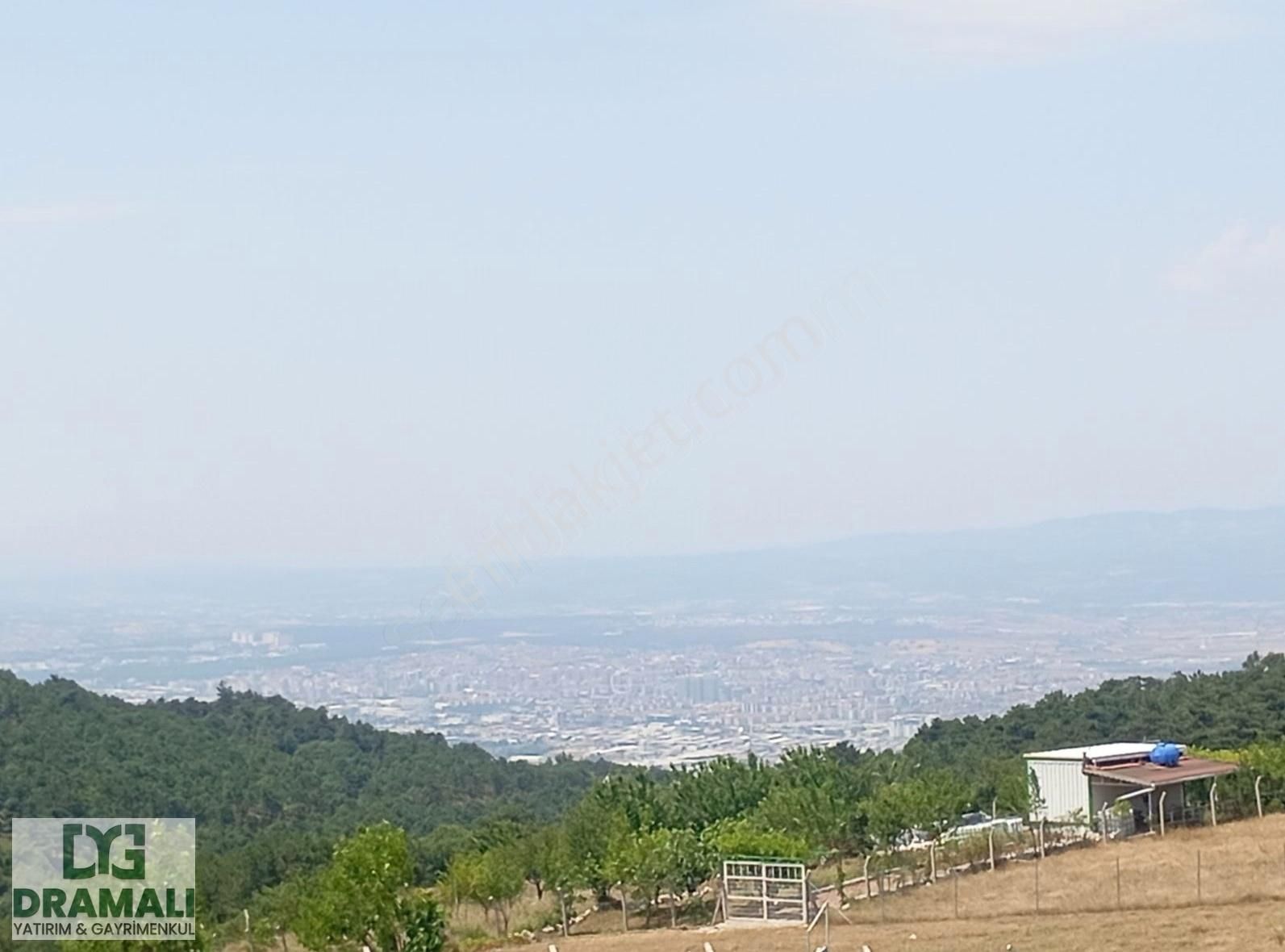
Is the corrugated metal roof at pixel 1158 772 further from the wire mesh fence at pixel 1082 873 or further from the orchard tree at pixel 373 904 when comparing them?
the orchard tree at pixel 373 904

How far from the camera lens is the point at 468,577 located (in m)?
49.9

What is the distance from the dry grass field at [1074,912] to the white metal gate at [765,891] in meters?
0.73

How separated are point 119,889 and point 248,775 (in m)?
36.6

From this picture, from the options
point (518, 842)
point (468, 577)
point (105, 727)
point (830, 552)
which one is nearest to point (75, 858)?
point (518, 842)

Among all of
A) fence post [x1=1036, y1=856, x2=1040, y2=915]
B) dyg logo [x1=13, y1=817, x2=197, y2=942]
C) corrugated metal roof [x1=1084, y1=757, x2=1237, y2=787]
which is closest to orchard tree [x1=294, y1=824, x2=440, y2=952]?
dyg logo [x1=13, y1=817, x2=197, y2=942]

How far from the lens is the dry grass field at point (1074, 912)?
64.3ft

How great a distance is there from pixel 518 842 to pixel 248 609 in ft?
355

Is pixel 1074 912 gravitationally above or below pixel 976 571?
below

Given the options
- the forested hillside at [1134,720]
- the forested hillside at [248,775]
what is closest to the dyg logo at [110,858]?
the forested hillside at [248,775]

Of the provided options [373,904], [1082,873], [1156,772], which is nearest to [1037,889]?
[1082,873]

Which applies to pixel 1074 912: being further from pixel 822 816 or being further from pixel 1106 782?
pixel 1106 782

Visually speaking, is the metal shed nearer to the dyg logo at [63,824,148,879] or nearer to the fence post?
the fence post

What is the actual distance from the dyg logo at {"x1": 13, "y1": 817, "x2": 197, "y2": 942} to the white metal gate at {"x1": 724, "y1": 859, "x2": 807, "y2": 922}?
8243 millimetres

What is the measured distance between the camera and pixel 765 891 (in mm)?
24562
